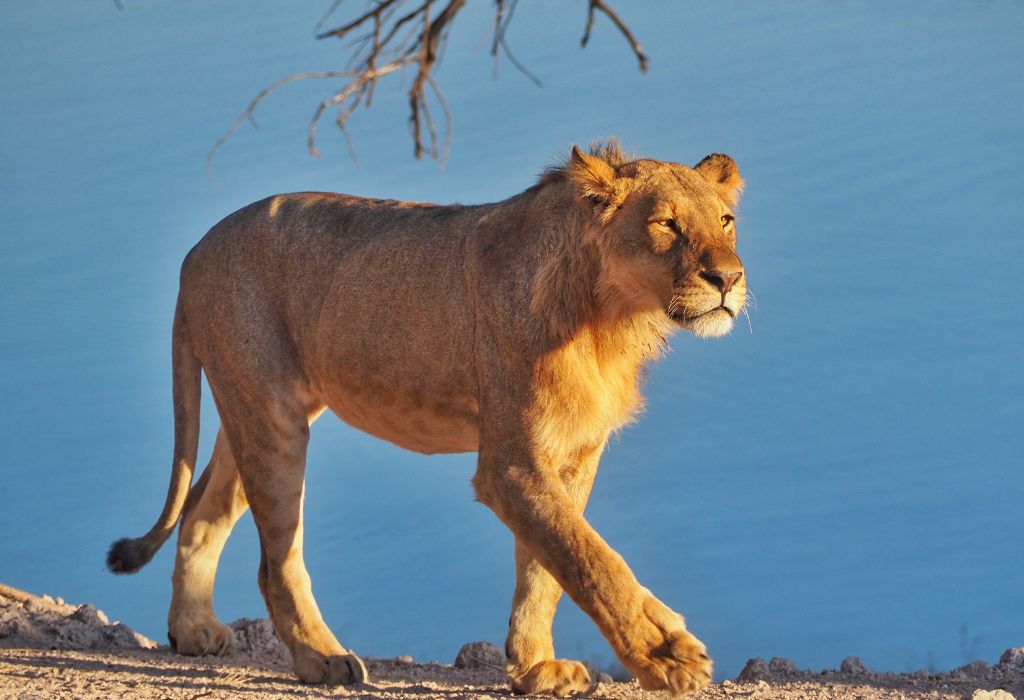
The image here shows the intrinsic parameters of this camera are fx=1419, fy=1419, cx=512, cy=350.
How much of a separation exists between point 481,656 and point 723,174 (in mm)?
2820

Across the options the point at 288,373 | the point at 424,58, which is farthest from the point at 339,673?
the point at 424,58

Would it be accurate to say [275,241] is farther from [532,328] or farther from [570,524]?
[570,524]

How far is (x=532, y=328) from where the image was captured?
18.2ft

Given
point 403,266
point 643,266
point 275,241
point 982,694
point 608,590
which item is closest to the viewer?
point 608,590

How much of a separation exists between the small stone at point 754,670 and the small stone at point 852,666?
37 centimetres

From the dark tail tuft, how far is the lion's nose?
3.37 m

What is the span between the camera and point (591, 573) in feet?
16.5

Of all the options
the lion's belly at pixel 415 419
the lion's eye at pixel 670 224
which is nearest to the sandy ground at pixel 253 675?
the lion's belly at pixel 415 419

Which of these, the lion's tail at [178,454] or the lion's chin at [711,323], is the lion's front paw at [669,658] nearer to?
the lion's chin at [711,323]

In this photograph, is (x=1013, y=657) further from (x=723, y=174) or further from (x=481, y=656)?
(x=723, y=174)

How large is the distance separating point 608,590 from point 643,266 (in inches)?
48.2

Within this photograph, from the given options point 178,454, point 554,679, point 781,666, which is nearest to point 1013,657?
point 781,666

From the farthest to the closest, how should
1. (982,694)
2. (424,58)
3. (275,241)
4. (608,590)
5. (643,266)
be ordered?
(275,241)
(982,694)
(643,266)
(608,590)
(424,58)

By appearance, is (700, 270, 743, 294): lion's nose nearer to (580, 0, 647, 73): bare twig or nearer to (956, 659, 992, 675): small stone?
(580, 0, 647, 73): bare twig
